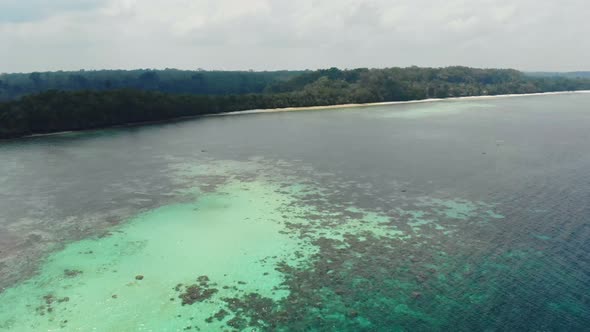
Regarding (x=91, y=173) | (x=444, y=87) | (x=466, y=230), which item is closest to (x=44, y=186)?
(x=91, y=173)

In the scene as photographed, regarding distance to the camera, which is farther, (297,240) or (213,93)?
(213,93)

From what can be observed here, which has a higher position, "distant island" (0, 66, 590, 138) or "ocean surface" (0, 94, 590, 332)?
"distant island" (0, 66, 590, 138)

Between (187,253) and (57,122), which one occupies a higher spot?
(57,122)

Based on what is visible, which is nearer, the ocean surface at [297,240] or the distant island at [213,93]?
the ocean surface at [297,240]

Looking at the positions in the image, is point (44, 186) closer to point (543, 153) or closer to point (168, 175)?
point (168, 175)

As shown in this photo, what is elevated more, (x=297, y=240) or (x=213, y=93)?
(x=213, y=93)
